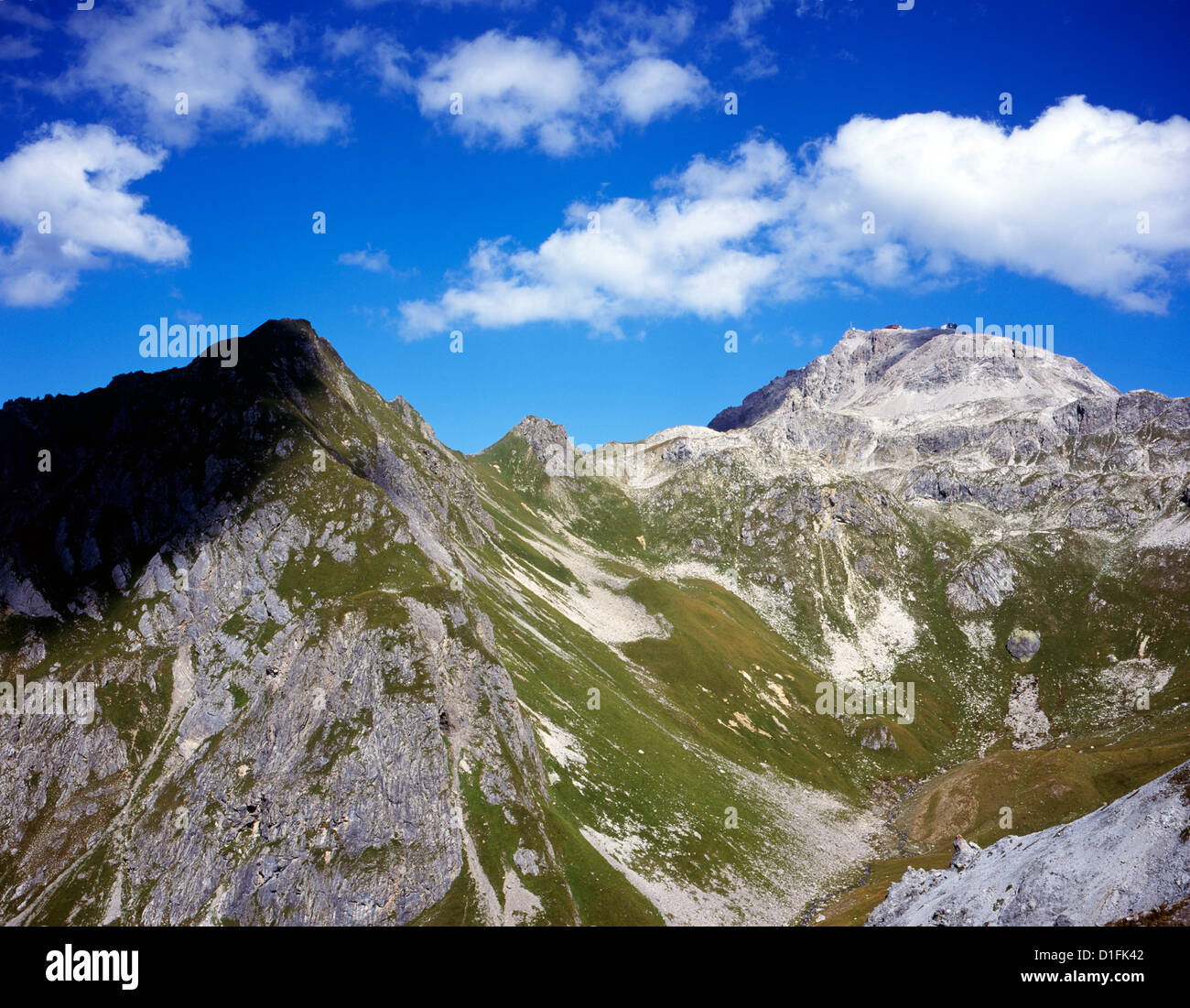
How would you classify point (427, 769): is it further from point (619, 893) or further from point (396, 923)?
point (619, 893)

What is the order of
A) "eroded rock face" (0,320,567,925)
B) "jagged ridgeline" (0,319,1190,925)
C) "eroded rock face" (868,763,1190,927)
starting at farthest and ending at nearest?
"jagged ridgeline" (0,319,1190,925) → "eroded rock face" (0,320,567,925) → "eroded rock face" (868,763,1190,927)

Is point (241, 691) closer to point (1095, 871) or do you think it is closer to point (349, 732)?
point (349, 732)

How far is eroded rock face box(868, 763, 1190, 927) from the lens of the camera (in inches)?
1537

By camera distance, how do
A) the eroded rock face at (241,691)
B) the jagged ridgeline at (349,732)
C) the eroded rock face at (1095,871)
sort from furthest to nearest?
1. the jagged ridgeline at (349,732)
2. the eroded rock face at (241,691)
3. the eroded rock face at (1095,871)

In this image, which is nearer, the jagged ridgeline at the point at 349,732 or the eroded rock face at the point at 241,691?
the eroded rock face at the point at 241,691

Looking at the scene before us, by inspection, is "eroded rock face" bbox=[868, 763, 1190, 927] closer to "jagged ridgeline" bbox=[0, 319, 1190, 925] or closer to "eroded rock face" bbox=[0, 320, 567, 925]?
"jagged ridgeline" bbox=[0, 319, 1190, 925]

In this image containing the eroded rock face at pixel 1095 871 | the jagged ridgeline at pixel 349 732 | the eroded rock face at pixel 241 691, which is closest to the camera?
the eroded rock face at pixel 1095 871

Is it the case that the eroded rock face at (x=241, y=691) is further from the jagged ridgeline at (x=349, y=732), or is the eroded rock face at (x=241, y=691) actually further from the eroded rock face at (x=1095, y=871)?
the eroded rock face at (x=1095, y=871)

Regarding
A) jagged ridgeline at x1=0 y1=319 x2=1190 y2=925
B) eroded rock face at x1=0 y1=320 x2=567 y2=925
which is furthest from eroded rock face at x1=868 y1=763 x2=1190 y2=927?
eroded rock face at x1=0 y1=320 x2=567 y2=925


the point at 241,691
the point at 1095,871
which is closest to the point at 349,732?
the point at 241,691

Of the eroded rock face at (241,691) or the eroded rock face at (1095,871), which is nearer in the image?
the eroded rock face at (1095,871)

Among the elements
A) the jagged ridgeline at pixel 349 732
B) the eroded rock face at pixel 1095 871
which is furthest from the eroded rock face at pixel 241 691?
the eroded rock face at pixel 1095 871

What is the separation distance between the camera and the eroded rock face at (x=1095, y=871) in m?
39.0
